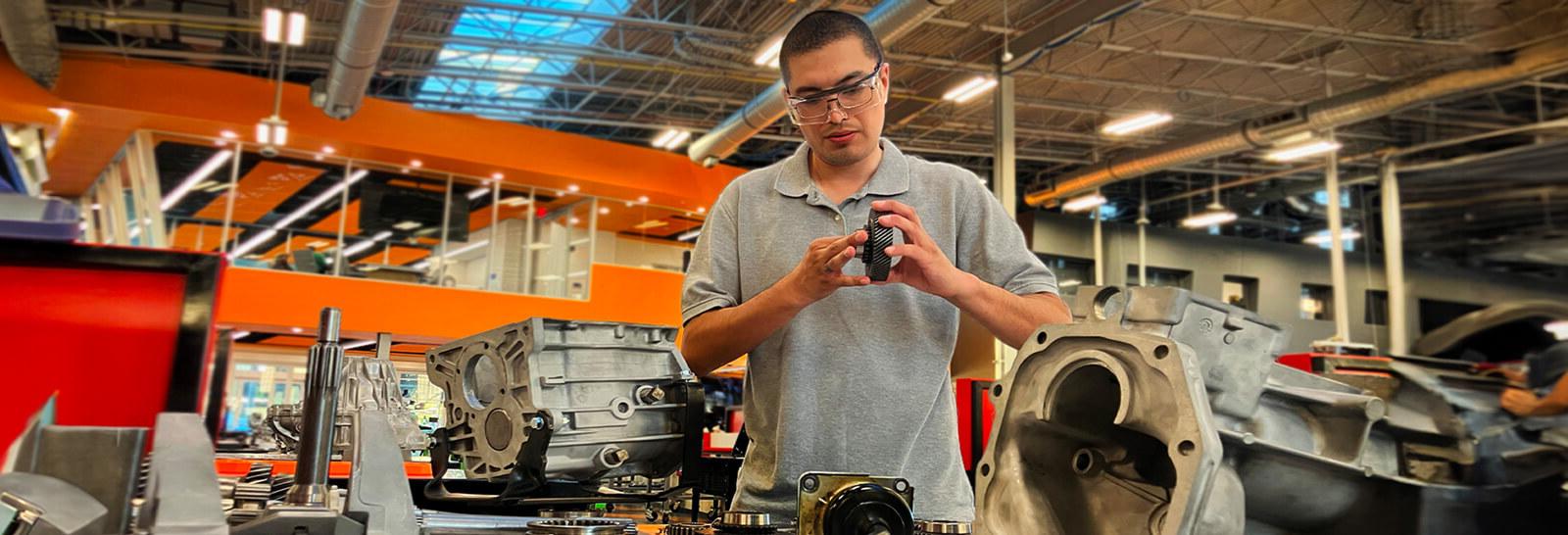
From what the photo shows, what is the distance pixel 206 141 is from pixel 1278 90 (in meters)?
12.8

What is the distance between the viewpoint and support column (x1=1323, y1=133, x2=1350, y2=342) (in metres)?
12.0

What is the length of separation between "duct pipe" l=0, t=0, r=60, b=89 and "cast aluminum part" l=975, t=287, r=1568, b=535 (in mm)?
10638

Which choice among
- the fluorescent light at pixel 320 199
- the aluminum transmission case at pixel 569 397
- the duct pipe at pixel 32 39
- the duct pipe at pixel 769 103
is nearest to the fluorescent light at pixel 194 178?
the fluorescent light at pixel 320 199

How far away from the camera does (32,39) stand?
9492 millimetres

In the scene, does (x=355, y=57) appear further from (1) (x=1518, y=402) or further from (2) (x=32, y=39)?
(1) (x=1518, y=402)

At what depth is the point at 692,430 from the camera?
5.17 feet

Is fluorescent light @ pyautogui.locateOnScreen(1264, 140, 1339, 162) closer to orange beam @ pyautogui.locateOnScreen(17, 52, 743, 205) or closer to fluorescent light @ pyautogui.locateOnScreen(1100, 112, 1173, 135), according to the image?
fluorescent light @ pyautogui.locateOnScreen(1100, 112, 1173, 135)

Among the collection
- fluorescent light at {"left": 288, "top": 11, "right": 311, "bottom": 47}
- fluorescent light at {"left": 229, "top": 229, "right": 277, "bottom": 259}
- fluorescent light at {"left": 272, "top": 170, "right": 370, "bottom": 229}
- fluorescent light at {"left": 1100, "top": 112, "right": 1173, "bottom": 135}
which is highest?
fluorescent light at {"left": 1100, "top": 112, "right": 1173, "bottom": 135}

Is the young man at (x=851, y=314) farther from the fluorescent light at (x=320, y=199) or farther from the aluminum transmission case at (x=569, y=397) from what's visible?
the fluorescent light at (x=320, y=199)

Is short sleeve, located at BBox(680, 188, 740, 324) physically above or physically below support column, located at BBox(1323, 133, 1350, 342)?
below

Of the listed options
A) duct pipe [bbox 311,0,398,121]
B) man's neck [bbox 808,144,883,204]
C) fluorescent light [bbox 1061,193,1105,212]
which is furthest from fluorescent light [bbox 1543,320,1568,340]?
fluorescent light [bbox 1061,193,1105,212]

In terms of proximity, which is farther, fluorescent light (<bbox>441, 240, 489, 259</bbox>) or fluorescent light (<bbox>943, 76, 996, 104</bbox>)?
fluorescent light (<bbox>441, 240, 489, 259</bbox>)

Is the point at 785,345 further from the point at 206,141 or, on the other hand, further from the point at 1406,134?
the point at 1406,134

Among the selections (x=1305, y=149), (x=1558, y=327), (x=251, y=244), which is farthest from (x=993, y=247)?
(x=251, y=244)
